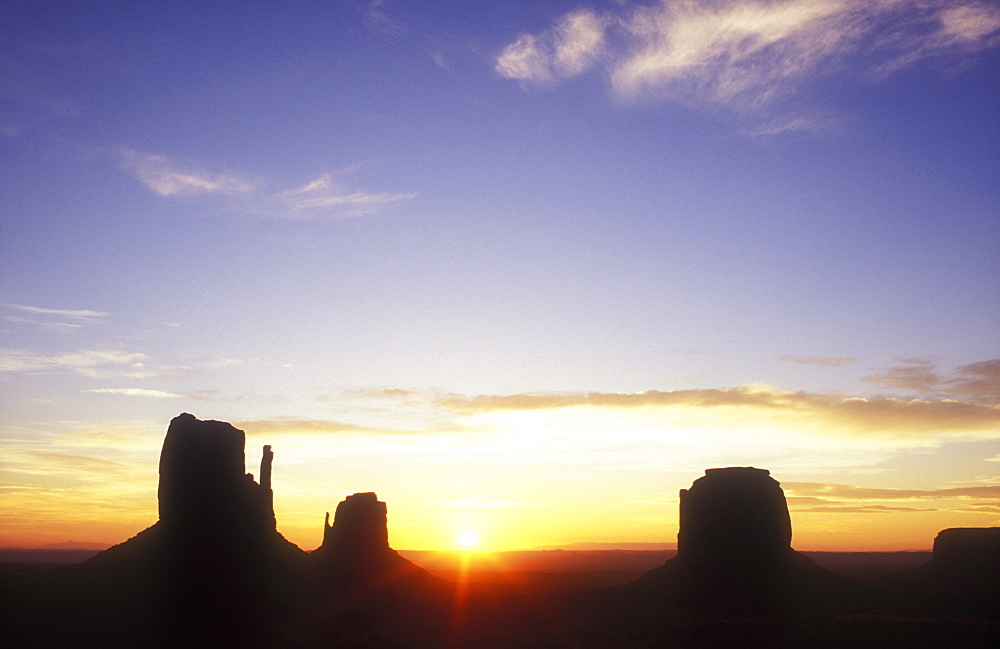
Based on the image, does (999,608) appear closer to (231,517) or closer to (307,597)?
(307,597)

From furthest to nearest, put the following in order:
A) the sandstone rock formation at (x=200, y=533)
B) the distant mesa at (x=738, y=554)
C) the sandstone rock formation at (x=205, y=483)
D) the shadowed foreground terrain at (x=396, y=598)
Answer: the distant mesa at (x=738, y=554), the sandstone rock formation at (x=205, y=483), the sandstone rock formation at (x=200, y=533), the shadowed foreground terrain at (x=396, y=598)

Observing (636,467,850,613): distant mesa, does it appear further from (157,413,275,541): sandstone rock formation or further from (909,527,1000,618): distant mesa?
(157,413,275,541): sandstone rock formation

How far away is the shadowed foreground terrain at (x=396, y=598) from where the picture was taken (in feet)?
144

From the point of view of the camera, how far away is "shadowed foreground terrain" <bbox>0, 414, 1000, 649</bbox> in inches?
1724

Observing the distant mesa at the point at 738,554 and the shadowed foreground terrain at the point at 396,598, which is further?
the distant mesa at the point at 738,554

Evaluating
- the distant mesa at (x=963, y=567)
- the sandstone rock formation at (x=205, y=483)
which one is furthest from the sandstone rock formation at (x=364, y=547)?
the distant mesa at (x=963, y=567)

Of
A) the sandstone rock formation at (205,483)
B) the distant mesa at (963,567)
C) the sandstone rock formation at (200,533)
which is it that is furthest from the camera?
the distant mesa at (963,567)

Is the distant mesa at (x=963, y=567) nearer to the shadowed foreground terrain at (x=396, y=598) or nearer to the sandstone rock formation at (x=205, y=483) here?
the shadowed foreground terrain at (x=396, y=598)

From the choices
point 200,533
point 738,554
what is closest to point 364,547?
point 200,533

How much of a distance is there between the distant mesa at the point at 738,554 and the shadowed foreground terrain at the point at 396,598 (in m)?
0.11

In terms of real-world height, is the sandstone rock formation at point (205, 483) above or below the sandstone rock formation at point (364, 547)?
above

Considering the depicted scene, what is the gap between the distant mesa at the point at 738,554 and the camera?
5688 centimetres

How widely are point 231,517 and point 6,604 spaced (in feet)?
44.2

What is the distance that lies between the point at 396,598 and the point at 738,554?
92.4 feet
